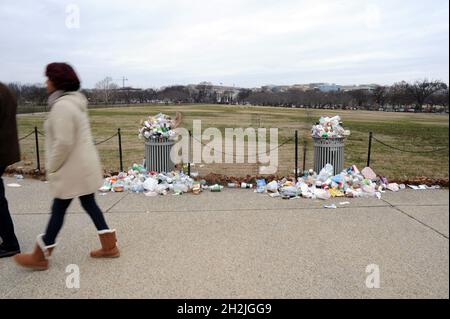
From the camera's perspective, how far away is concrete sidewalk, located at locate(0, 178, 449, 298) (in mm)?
3293

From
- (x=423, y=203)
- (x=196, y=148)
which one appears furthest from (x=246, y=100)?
(x=423, y=203)

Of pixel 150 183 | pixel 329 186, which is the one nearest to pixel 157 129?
pixel 150 183

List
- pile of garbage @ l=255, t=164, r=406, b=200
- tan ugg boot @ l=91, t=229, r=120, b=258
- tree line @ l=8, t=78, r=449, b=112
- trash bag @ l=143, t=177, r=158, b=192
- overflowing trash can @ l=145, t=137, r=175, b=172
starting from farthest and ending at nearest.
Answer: tree line @ l=8, t=78, r=449, b=112 → overflowing trash can @ l=145, t=137, r=175, b=172 → trash bag @ l=143, t=177, r=158, b=192 → pile of garbage @ l=255, t=164, r=406, b=200 → tan ugg boot @ l=91, t=229, r=120, b=258

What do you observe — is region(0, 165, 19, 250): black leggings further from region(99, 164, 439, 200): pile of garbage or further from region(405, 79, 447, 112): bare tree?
region(405, 79, 447, 112): bare tree

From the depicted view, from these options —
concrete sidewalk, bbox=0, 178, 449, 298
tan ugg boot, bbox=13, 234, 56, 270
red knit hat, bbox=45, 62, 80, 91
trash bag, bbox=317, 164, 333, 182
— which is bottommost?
concrete sidewalk, bbox=0, 178, 449, 298

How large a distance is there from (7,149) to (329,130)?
561 centimetres

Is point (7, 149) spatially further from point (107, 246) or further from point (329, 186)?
point (329, 186)

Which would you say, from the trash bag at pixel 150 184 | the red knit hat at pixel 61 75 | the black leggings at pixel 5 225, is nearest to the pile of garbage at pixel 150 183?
the trash bag at pixel 150 184

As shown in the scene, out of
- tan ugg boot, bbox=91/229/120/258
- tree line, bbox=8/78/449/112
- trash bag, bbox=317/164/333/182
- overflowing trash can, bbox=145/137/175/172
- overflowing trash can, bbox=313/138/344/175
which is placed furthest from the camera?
tree line, bbox=8/78/449/112

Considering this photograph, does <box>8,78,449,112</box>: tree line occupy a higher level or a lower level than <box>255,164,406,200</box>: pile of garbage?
higher

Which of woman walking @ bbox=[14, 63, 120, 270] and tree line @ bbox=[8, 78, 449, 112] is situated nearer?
woman walking @ bbox=[14, 63, 120, 270]

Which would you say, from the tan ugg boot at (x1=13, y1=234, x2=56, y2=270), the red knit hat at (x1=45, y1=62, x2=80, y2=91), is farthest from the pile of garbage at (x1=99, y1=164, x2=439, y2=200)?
the red knit hat at (x1=45, y1=62, x2=80, y2=91)

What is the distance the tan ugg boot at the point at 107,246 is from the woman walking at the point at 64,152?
0.43 metres

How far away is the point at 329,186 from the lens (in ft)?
21.9
